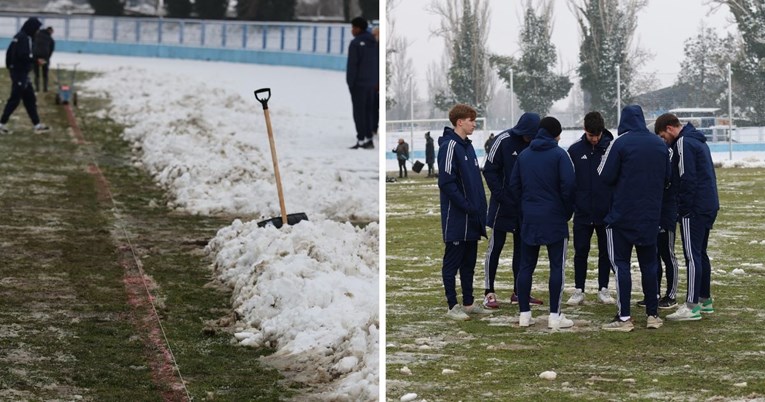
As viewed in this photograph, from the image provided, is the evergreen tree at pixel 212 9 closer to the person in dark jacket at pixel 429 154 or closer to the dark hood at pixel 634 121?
the person in dark jacket at pixel 429 154

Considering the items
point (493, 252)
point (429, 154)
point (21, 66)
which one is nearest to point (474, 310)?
point (493, 252)

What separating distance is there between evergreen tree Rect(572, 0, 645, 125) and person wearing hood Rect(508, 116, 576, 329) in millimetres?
5347

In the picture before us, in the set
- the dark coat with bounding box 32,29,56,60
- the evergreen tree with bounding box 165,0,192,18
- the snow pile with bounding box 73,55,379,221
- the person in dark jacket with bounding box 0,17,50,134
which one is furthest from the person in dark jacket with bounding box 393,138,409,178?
the evergreen tree with bounding box 165,0,192,18

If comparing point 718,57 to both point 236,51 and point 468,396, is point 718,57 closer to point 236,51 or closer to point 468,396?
point 468,396

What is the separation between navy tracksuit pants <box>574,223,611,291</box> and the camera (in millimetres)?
5648

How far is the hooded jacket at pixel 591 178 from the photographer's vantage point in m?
5.48

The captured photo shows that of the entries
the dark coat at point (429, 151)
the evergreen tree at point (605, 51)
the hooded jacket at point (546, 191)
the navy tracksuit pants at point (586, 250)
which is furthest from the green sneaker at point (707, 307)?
the dark coat at point (429, 151)

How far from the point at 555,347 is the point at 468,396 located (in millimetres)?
755

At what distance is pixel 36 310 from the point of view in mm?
5551

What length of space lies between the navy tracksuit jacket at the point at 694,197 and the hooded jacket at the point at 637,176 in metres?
0.19

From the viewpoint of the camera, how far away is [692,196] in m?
5.28

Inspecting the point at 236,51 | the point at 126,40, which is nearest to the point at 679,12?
the point at 236,51

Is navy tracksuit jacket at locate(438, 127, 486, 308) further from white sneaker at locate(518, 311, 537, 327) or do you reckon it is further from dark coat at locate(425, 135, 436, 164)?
dark coat at locate(425, 135, 436, 164)

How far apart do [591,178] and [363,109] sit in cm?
627
